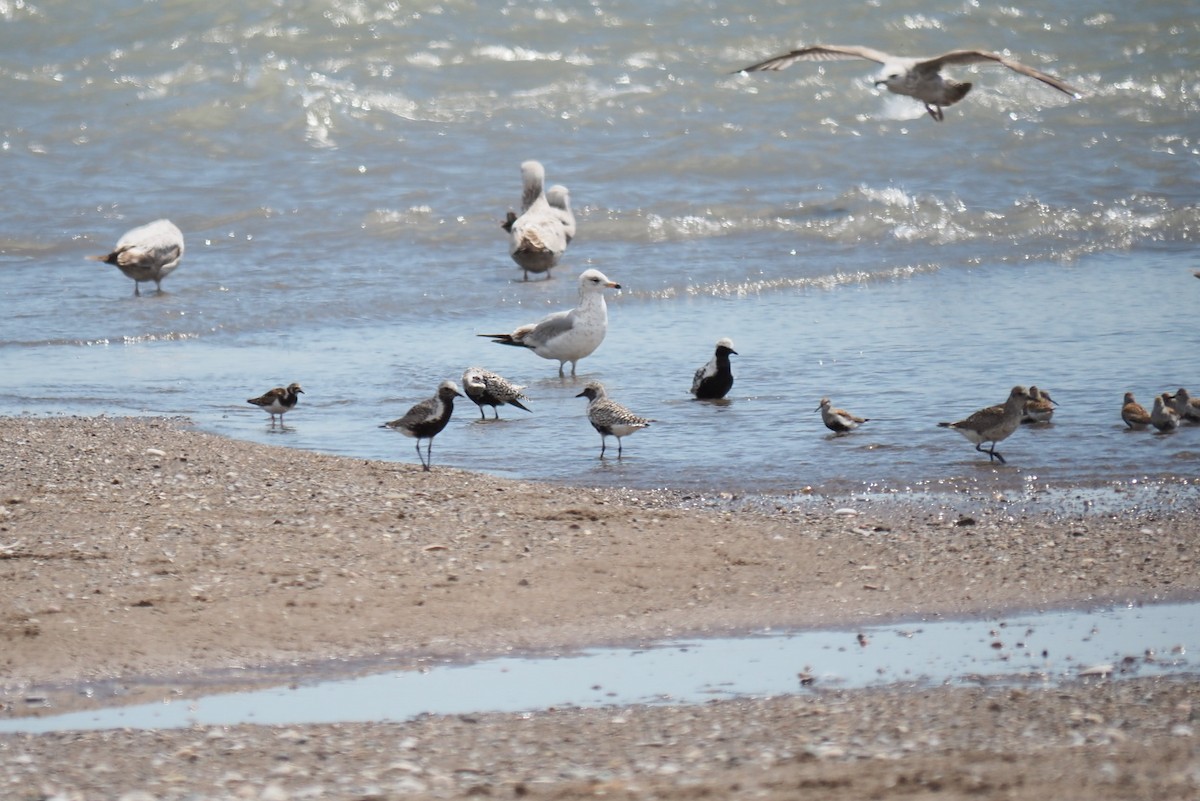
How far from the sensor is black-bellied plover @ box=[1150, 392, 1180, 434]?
9.80 meters

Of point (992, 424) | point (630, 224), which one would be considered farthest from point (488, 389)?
point (630, 224)

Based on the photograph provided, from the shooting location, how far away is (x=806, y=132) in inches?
917

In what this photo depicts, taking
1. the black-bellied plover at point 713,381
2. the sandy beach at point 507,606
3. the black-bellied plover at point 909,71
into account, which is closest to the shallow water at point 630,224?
the black-bellied plover at point 713,381

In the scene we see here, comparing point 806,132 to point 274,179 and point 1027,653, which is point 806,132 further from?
point 1027,653

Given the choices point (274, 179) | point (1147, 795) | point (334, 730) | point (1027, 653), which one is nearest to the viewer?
point (1147, 795)

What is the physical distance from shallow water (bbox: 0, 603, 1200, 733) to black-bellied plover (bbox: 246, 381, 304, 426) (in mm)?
4746

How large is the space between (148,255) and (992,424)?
9.28 meters

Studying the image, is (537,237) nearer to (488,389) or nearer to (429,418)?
(488,389)

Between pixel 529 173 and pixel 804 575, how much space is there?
1265 cm

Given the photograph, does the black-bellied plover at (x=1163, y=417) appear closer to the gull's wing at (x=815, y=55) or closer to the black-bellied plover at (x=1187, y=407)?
the black-bellied plover at (x=1187, y=407)

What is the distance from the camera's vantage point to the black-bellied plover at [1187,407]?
9977 mm

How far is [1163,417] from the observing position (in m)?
9.80

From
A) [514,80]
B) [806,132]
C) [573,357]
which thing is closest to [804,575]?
[573,357]

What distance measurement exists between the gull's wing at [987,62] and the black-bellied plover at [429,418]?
3920 mm
